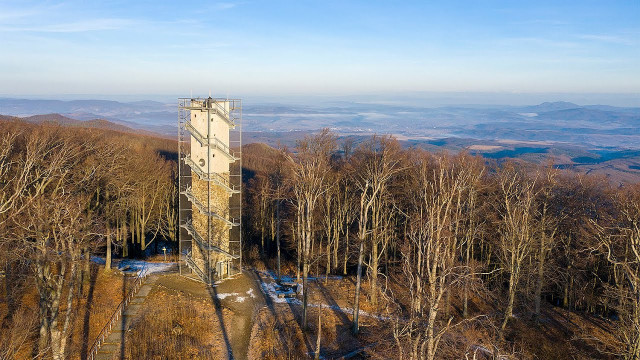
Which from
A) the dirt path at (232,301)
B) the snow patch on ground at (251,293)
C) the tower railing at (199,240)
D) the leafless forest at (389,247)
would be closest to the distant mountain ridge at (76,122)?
the leafless forest at (389,247)

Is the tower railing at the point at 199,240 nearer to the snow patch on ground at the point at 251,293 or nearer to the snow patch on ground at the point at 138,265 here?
the snow patch on ground at the point at 251,293

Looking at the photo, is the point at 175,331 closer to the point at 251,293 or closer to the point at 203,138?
the point at 251,293

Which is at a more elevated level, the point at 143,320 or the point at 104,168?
the point at 104,168

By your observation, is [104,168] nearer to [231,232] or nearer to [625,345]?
[231,232]

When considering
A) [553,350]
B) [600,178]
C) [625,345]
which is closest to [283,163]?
[553,350]

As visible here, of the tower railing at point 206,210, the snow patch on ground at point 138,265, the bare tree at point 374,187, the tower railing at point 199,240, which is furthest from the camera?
the snow patch on ground at point 138,265

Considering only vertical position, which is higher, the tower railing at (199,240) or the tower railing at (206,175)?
the tower railing at (206,175)

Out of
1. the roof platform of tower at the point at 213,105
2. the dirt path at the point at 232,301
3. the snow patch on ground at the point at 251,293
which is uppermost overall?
the roof platform of tower at the point at 213,105
